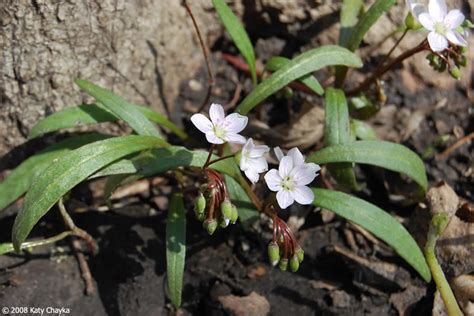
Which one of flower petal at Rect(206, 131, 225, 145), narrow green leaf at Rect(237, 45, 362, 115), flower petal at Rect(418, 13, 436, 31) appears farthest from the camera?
narrow green leaf at Rect(237, 45, 362, 115)

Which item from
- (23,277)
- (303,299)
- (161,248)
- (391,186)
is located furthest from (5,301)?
(391,186)

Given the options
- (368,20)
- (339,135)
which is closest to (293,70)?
(339,135)

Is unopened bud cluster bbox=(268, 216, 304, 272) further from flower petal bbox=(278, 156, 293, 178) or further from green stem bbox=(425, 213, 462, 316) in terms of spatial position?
green stem bbox=(425, 213, 462, 316)

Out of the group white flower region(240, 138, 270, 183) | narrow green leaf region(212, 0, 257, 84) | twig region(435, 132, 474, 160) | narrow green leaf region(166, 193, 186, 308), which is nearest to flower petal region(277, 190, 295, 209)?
white flower region(240, 138, 270, 183)

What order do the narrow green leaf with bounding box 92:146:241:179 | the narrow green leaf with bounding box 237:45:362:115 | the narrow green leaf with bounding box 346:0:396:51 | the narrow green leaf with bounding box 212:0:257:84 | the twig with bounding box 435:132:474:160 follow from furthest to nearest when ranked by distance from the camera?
the twig with bounding box 435:132:474:160 → the narrow green leaf with bounding box 212:0:257:84 → the narrow green leaf with bounding box 346:0:396:51 → the narrow green leaf with bounding box 237:45:362:115 → the narrow green leaf with bounding box 92:146:241:179

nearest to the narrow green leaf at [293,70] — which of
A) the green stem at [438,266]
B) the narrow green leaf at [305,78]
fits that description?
the narrow green leaf at [305,78]
